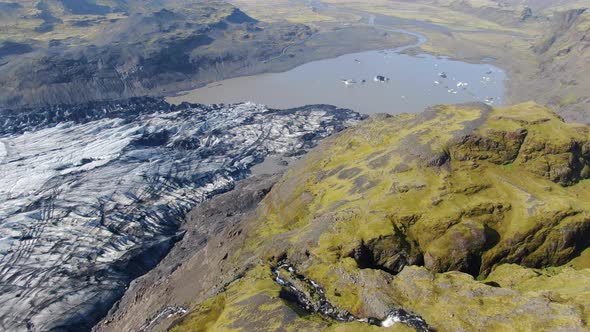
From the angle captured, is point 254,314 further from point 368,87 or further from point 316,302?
point 368,87

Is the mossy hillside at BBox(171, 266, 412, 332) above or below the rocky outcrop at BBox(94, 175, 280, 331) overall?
above

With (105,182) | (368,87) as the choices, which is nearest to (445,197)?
(105,182)

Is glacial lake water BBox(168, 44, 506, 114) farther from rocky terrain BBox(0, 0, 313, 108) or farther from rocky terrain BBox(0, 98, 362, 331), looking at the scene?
rocky terrain BBox(0, 98, 362, 331)

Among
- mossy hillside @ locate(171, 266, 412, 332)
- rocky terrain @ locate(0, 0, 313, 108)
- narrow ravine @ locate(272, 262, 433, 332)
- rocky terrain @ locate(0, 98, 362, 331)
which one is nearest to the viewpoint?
narrow ravine @ locate(272, 262, 433, 332)

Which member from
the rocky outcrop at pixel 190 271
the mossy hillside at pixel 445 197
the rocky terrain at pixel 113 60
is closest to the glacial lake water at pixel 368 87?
Answer: the rocky terrain at pixel 113 60

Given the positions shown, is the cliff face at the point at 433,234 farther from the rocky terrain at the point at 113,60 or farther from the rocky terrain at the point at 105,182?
the rocky terrain at the point at 113,60

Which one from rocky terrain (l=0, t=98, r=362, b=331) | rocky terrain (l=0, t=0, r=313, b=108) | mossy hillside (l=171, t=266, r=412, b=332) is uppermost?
mossy hillside (l=171, t=266, r=412, b=332)

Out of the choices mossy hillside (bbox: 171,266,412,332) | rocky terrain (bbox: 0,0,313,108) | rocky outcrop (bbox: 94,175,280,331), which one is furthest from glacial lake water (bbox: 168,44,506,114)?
mossy hillside (bbox: 171,266,412,332)
